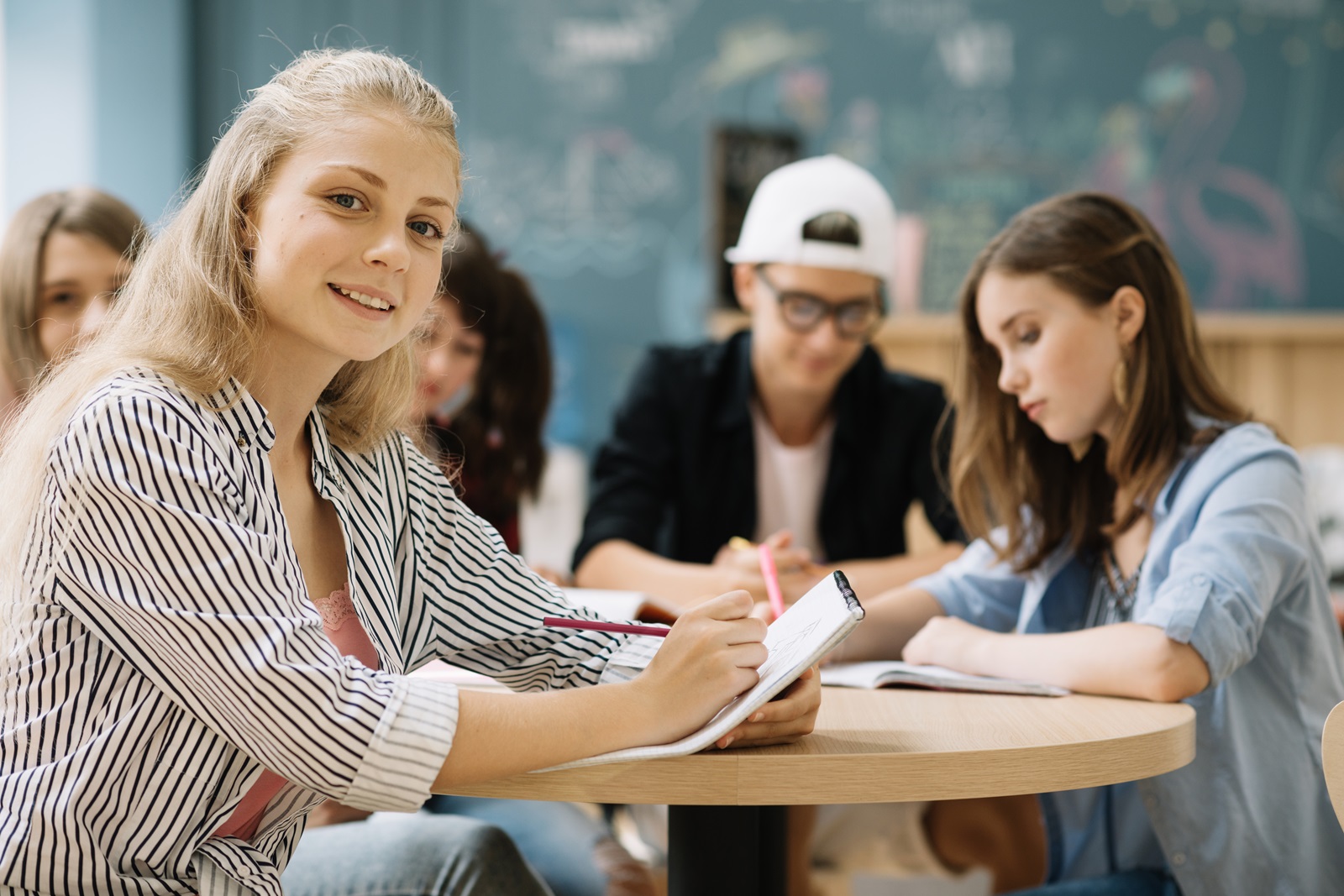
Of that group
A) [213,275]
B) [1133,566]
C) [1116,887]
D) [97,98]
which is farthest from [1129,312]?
[97,98]

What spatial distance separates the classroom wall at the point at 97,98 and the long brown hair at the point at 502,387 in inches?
62.2

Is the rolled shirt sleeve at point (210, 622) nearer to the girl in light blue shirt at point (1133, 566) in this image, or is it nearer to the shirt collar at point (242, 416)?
the shirt collar at point (242, 416)

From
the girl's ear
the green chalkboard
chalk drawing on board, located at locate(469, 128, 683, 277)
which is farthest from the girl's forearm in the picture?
chalk drawing on board, located at locate(469, 128, 683, 277)

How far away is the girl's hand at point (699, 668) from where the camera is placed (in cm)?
93

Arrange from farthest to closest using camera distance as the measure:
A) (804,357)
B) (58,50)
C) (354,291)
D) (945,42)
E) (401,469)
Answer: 1. (945,42)
2. (58,50)
3. (804,357)
4. (401,469)
5. (354,291)

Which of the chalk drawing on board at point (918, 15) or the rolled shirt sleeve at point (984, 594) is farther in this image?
the chalk drawing on board at point (918, 15)

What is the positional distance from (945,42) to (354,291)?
3404mm

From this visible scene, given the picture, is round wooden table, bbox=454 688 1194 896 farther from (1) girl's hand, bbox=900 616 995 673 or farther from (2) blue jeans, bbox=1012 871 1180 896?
(2) blue jeans, bbox=1012 871 1180 896

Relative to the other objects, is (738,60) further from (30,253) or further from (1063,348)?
(1063,348)

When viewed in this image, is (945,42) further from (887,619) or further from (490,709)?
(490,709)

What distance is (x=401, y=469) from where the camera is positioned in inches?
46.9

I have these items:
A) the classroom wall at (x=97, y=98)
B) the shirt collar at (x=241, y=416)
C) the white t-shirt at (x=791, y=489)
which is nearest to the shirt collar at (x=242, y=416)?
the shirt collar at (x=241, y=416)

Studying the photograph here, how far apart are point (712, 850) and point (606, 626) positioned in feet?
0.68

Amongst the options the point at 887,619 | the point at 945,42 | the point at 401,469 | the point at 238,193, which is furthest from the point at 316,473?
the point at 945,42
